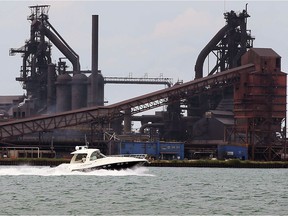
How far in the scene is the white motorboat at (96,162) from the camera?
96.7 meters

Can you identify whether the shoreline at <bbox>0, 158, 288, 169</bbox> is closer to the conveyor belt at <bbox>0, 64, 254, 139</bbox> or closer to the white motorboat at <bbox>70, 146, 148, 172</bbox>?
the conveyor belt at <bbox>0, 64, 254, 139</bbox>

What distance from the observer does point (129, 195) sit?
74188mm

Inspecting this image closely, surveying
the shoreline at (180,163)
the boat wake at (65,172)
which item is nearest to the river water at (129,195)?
the boat wake at (65,172)

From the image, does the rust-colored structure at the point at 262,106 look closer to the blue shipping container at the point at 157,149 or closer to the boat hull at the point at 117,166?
the blue shipping container at the point at 157,149

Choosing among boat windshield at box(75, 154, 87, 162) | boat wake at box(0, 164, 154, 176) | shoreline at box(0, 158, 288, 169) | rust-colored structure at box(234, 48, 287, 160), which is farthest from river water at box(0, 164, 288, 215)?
rust-colored structure at box(234, 48, 287, 160)

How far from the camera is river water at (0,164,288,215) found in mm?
63125

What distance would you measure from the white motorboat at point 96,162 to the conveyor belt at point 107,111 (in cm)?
7551

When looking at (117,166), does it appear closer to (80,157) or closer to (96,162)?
(96,162)

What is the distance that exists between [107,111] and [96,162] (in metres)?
78.2

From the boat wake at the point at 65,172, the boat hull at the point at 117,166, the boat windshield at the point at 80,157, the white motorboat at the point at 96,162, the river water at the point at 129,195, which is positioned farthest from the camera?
the boat windshield at the point at 80,157

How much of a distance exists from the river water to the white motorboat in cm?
70

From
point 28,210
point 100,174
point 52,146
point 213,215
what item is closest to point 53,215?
point 28,210

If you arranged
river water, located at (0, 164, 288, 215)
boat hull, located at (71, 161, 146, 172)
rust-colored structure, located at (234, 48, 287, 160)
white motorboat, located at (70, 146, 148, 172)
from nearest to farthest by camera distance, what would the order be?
1. river water, located at (0, 164, 288, 215)
2. white motorboat, located at (70, 146, 148, 172)
3. boat hull, located at (71, 161, 146, 172)
4. rust-colored structure, located at (234, 48, 287, 160)

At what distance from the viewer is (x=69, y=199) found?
70.1 meters
